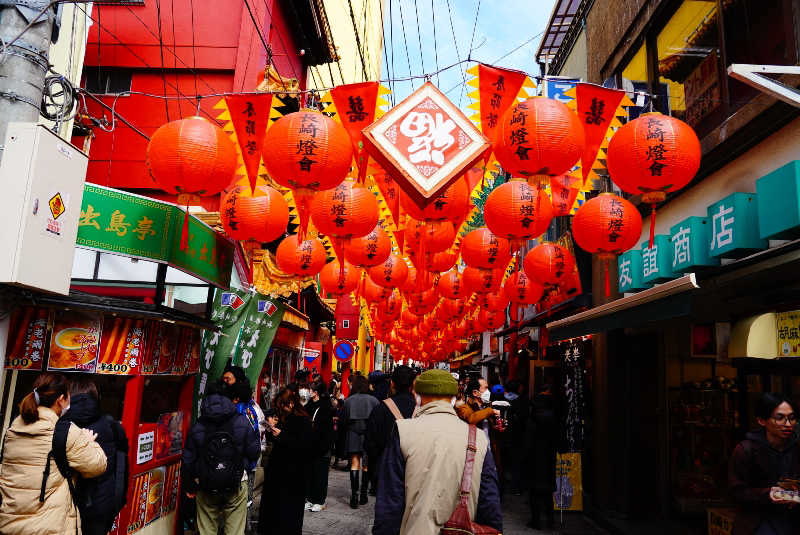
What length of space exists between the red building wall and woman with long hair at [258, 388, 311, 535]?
7838 mm

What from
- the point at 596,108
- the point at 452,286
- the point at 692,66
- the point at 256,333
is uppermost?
the point at 692,66

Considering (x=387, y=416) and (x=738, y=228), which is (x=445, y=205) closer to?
(x=387, y=416)

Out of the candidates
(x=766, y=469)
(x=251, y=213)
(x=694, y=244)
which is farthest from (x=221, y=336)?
(x=766, y=469)

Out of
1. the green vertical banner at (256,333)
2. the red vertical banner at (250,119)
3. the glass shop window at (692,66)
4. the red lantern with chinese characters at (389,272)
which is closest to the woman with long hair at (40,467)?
the red vertical banner at (250,119)

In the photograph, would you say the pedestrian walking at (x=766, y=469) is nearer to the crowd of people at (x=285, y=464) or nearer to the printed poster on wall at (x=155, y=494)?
the crowd of people at (x=285, y=464)

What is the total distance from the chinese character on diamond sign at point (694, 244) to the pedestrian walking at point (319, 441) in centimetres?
584

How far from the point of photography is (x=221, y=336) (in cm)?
951

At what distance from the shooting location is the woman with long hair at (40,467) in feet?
14.8

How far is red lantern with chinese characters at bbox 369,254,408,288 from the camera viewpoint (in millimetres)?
11578

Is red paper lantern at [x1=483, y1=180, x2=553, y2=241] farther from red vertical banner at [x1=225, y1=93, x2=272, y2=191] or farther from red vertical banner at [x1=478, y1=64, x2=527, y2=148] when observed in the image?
red vertical banner at [x1=225, y1=93, x2=272, y2=191]

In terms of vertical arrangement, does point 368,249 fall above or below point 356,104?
below

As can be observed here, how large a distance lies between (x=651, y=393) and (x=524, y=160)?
813 cm

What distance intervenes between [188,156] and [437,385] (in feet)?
12.4

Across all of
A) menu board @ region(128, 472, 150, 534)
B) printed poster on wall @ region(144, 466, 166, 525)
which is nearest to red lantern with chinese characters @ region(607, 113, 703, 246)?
menu board @ region(128, 472, 150, 534)
